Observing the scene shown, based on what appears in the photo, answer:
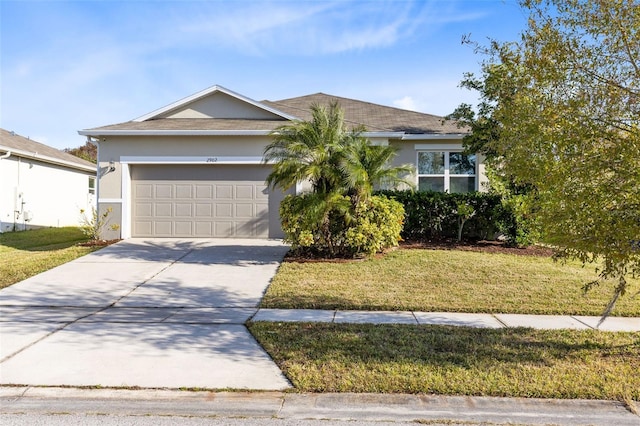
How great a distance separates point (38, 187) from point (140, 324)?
56.6ft

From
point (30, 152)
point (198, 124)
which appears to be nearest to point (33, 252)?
point (198, 124)

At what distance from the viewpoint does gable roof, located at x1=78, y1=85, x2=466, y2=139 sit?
13.1 m

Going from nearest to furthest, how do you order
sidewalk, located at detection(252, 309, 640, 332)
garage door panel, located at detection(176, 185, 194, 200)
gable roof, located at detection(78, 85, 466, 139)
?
sidewalk, located at detection(252, 309, 640, 332) < gable roof, located at detection(78, 85, 466, 139) < garage door panel, located at detection(176, 185, 194, 200)

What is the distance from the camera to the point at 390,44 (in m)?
12.0

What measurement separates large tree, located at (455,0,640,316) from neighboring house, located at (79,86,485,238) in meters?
8.54

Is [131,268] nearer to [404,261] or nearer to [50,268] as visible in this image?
[50,268]

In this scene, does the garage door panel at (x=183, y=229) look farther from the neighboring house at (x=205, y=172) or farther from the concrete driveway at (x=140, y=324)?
the concrete driveway at (x=140, y=324)

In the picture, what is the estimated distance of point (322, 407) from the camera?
3650 millimetres

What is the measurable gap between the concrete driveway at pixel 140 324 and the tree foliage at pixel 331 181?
127 centimetres

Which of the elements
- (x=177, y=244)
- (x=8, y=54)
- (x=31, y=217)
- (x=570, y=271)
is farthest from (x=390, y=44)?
(x=31, y=217)

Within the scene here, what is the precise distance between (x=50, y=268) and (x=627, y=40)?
35.5 ft

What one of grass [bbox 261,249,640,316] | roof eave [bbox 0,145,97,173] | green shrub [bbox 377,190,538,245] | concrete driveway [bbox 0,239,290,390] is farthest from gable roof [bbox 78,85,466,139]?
roof eave [bbox 0,145,97,173]

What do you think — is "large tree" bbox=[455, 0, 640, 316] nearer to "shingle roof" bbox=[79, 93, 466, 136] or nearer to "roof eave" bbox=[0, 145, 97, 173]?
"shingle roof" bbox=[79, 93, 466, 136]

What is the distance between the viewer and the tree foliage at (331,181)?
32.7 feet
